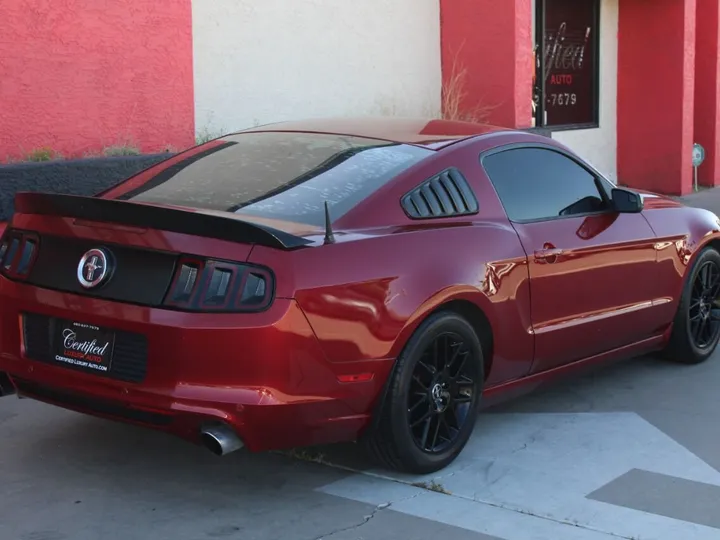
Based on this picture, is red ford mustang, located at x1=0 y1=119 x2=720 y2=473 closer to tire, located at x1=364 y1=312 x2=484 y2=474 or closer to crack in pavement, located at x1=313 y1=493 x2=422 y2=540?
tire, located at x1=364 y1=312 x2=484 y2=474

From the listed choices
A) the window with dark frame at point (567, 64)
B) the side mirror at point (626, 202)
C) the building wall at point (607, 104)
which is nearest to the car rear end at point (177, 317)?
the side mirror at point (626, 202)

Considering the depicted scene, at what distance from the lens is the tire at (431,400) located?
444 cm

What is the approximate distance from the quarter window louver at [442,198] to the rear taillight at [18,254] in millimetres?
1696

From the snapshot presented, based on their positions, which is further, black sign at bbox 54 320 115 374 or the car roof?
the car roof

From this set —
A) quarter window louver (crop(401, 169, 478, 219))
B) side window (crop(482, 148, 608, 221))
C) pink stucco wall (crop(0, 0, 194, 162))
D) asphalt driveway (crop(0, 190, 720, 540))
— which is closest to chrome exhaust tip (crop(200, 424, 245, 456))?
asphalt driveway (crop(0, 190, 720, 540))

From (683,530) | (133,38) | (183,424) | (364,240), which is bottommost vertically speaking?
(683,530)

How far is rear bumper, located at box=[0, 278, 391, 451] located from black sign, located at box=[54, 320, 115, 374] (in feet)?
0.12

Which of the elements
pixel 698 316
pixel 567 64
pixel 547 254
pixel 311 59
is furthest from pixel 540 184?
pixel 567 64

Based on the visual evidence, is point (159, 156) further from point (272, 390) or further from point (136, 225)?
point (272, 390)

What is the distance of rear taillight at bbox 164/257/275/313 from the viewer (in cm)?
399

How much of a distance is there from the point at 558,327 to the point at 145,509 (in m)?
2.36

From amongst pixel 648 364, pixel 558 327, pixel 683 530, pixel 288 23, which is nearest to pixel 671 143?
pixel 288 23

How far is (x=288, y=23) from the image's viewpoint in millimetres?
10984

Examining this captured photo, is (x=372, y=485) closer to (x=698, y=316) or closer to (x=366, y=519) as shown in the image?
(x=366, y=519)
